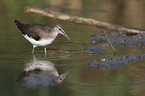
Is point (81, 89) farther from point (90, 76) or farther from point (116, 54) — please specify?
point (116, 54)

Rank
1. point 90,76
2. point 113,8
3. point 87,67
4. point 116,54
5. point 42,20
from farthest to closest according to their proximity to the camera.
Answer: point 113,8, point 42,20, point 116,54, point 87,67, point 90,76

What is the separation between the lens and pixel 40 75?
6.52m

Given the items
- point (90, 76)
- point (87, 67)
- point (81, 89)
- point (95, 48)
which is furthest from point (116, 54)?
point (81, 89)

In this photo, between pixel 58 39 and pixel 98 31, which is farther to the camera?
pixel 98 31

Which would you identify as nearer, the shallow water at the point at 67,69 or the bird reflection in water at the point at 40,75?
the shallow water at the point at 67,69

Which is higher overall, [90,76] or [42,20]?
[42,20]

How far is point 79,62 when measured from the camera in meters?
7.59

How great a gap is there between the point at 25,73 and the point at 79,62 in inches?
60.8

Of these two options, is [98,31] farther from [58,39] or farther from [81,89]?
[81,89]

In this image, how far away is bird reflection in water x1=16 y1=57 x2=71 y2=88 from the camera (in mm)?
6109

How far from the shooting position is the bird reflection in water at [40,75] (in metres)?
6.11

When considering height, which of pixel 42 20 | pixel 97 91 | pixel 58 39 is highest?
pixel 42 20

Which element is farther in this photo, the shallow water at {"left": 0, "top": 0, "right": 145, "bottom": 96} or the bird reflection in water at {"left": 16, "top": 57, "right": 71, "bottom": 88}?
the bird reflection in water at {"left": 16, "top": 57, "right": 71, "bottom": 88}

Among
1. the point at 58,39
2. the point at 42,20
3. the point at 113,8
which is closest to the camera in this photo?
the point at 58,39
